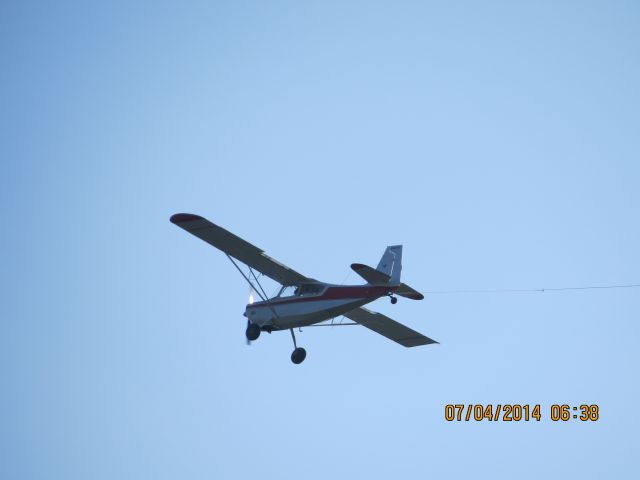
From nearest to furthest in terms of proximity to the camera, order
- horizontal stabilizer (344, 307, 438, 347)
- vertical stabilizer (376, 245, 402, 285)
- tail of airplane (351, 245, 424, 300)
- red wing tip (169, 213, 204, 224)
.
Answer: tail of airplane (351, 245, 424, 300) < vertical stabilizer (376, 245, 402, 285) < red wing tip (169, 213, 204, 224) < horizontal stabilizer (344, 307, 438, 347)

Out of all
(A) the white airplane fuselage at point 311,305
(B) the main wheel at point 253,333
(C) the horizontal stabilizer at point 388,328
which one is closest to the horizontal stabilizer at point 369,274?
(A) the white airplane fuselage at point 311,305

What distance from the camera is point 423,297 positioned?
26.8 m

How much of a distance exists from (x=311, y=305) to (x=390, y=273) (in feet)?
8.48

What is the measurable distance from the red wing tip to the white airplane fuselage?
10.6 feet

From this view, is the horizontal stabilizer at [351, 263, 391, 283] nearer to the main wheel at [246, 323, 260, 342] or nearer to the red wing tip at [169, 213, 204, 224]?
the main wheel at [246, 323, 260, 342]

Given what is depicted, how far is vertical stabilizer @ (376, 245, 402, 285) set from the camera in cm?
2681

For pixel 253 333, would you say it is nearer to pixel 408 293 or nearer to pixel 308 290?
pixel 308 290

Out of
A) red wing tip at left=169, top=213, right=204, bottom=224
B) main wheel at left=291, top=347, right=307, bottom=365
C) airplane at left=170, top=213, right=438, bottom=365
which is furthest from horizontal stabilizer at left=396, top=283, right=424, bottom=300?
red wing tip at left=169, top=213, right=204, bottom=224

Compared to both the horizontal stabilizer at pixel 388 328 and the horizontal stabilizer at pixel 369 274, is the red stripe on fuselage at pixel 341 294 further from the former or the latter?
the horizontal stabilizer at pixel 388 328

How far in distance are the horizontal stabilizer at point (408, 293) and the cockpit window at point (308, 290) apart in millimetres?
2494

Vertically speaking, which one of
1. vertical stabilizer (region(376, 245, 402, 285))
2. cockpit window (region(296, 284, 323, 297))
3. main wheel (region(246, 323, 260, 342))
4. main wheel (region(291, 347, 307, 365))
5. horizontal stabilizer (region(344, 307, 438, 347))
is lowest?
main wheel (region(291, 347, 307, 365))

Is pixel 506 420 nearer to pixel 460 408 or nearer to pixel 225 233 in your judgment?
pixel 460 408

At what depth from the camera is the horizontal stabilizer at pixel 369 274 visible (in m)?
25.7

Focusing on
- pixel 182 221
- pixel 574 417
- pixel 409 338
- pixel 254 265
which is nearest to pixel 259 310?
pixel 254 265
